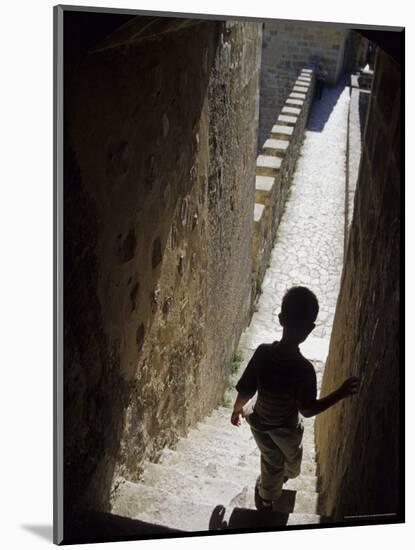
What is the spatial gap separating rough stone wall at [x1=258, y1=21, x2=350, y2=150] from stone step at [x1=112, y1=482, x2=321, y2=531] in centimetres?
1031

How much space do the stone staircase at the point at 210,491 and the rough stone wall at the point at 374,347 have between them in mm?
183

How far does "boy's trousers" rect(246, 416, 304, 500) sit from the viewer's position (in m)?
3.12

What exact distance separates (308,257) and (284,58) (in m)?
9.54

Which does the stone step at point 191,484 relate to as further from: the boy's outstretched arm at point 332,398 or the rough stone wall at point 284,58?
the rough stone wall at point 284,58

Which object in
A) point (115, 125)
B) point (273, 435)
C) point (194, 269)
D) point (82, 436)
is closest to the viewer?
point (115, 125)

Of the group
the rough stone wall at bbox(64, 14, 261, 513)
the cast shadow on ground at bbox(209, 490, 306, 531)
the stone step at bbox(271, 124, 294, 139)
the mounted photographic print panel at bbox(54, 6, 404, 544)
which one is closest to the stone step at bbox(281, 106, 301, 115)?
the stone step at bbox(271, 124, 294, 139)

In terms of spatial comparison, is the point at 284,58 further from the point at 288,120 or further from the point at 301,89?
the point at 288,120

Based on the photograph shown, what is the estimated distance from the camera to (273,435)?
3.10 metres

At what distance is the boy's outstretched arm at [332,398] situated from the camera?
298cm

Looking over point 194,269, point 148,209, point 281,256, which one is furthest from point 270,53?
point 148,209

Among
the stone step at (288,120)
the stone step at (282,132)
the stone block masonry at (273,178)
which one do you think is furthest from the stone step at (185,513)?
the stone step at (288,120)

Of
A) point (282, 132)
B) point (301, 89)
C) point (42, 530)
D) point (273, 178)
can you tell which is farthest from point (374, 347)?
point (301, 89)

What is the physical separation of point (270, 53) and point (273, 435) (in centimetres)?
1108

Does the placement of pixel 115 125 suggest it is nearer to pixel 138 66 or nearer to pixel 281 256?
pixel 138 66
